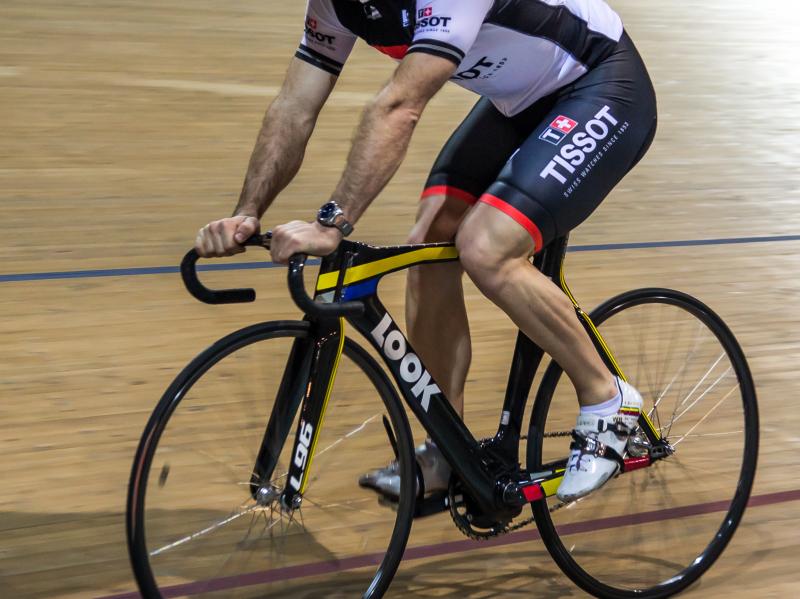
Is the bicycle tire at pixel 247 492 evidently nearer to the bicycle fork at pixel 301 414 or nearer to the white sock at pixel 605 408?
the bicycle fork at pixel 301 414

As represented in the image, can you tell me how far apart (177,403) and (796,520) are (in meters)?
1.63

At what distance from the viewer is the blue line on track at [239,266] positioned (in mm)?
3791

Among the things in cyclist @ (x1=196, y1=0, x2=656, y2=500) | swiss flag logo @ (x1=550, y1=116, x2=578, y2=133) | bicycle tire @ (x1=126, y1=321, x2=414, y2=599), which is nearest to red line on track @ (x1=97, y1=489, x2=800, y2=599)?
bicycle tire @ (x1=126, y1=321, x2=414, y2=599)

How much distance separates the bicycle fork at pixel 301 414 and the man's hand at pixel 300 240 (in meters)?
0.19

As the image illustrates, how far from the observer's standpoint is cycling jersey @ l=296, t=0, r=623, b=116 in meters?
2.06

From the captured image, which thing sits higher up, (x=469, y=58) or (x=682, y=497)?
(x=469, y=58)

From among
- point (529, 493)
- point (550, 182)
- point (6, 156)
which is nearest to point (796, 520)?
point (529, 493)

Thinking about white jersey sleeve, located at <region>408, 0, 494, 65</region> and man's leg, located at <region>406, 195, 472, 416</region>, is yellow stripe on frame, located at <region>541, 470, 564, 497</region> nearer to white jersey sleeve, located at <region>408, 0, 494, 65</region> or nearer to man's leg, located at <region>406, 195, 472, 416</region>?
man's leg, located at <region>406, 195, 472, 416</region>

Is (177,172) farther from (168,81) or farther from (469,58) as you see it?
(469,58)

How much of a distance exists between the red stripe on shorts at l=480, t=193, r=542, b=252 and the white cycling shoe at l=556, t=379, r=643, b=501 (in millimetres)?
393

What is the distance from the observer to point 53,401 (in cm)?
305

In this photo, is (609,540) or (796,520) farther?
(796,520)

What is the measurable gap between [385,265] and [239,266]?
2.08m

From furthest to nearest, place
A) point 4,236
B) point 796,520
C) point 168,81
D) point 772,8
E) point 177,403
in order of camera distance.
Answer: point 772,8 → point 168,81 → point 4,236 → point 796,520 → point 177,403
